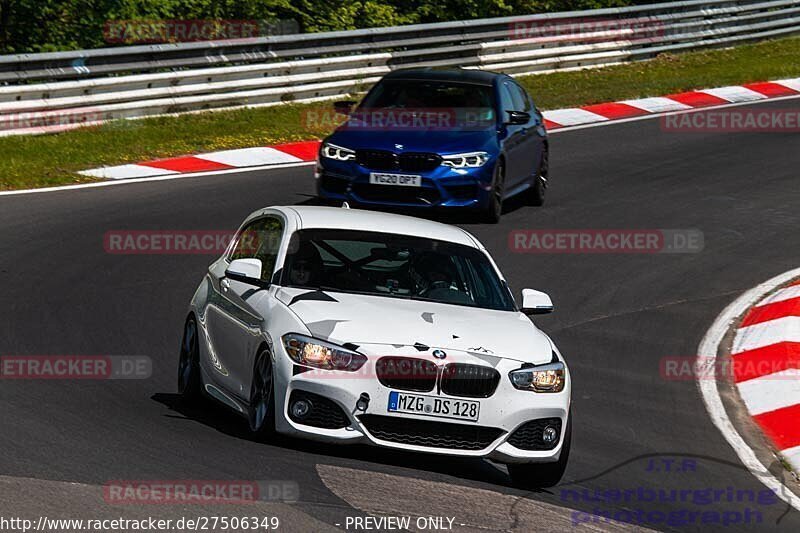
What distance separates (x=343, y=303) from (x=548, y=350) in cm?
121

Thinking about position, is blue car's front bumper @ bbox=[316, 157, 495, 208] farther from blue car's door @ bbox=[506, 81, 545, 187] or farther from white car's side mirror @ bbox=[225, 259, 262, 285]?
white car's side mirror @ bbox=[225, 259, 262, 285]

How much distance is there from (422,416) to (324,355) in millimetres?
619

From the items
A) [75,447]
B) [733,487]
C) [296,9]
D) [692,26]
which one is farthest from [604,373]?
[692,26]

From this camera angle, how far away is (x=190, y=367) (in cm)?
968

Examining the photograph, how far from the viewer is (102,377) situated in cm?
1015

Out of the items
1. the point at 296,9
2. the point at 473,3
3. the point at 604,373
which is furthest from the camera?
the point at 473,3

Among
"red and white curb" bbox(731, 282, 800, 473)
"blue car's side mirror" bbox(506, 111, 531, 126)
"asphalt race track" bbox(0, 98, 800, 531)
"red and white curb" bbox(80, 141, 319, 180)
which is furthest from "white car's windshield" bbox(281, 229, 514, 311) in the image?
"red and white curb" bbox(80, 141, 319, 180)

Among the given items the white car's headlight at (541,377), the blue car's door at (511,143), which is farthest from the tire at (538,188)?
the white car's headlight at (541,377)

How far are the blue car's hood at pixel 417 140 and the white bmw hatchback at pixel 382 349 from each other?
20.6ft

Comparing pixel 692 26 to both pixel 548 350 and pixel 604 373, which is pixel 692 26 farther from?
pixel 548 350

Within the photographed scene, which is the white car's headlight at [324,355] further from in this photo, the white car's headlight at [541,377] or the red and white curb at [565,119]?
the red and white curb at [565,119]

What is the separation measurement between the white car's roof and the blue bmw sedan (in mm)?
5759

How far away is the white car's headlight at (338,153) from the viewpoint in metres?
16.0

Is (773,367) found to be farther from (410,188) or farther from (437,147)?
(437,147)
